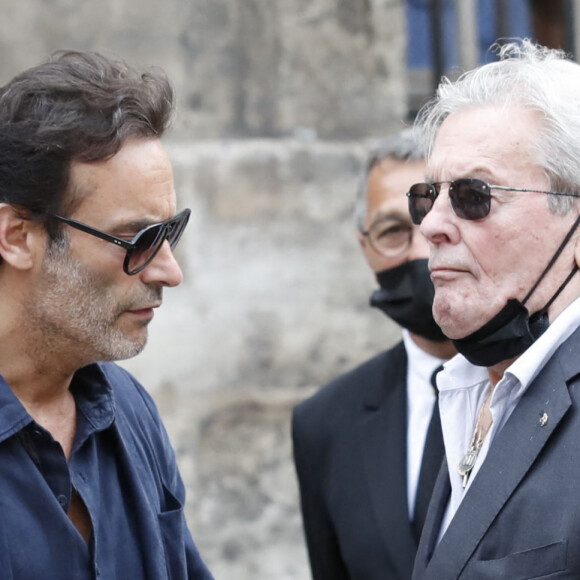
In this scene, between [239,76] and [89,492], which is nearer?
[89,492]

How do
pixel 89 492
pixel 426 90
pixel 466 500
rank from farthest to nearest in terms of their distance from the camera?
1. pixel 426 90
2. pixel 89 492
3. pixel 466 500

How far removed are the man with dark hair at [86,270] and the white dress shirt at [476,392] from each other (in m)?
0.69

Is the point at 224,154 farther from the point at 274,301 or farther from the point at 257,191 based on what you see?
the point at 274,301

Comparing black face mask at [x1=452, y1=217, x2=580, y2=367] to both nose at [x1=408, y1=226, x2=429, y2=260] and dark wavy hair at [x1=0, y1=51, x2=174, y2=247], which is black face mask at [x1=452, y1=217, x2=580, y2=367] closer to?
dark wavy hair at [x1=0, y1=51, x2=174, y2=247]

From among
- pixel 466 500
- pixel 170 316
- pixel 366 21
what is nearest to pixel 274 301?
pixel 170 316

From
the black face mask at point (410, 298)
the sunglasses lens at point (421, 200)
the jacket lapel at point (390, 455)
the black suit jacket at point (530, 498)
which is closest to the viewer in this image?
the black suit jacket at point (530, 498)

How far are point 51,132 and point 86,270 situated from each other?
327mm

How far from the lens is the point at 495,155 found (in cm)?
227

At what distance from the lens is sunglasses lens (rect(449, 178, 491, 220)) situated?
2.26 metres

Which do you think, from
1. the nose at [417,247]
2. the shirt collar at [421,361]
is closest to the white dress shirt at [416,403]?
the shirt collar at [421,361]

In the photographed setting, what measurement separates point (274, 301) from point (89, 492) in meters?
2.21

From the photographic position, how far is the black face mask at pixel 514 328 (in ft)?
7.34

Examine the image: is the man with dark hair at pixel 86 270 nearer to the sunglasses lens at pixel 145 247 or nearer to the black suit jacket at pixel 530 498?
the sunglasses lens at pixel 145 247

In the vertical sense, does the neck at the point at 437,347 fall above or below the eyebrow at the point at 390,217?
below
